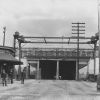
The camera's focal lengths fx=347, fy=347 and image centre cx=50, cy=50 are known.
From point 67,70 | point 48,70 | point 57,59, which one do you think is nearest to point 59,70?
point 67,70

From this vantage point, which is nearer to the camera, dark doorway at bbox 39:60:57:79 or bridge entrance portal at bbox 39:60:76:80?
bridge entrance portal at bbox 39:60:76:80

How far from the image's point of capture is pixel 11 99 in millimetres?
19703

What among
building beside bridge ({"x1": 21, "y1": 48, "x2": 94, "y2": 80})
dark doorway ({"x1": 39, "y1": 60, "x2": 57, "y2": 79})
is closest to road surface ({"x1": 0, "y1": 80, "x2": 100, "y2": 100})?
building beside bridge ({"x1": 21, "y1": 48, "x2": 94, "y2": 80})

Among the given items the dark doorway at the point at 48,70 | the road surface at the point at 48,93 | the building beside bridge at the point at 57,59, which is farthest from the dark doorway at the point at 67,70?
the road surface at the point at 48,93

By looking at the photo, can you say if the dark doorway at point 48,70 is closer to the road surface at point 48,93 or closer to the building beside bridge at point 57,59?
the building beside bridge at point 57,59

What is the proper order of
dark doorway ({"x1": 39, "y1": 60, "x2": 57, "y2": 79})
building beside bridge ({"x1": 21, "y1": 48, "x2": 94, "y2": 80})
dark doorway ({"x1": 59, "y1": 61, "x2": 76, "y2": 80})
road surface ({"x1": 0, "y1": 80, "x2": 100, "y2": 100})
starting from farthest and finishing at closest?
dark doorway ({"x1": 39, "y1": 60, "x2": 57, "y2": 79})
dark doorway ({"x1": 59, "y1": 61, "x2": 76, "y2": 80})
building beside bridge ({"x1": 21, "y1": 48, "x2": 94, "y2": 80})
road surface ({"x1": 0, "y1": 80, "x2": 100, "y2": 100})

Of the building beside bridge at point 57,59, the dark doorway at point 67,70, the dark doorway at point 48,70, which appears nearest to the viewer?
the building beside bridge at point 57,59

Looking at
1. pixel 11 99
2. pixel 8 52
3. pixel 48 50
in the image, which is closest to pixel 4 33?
pixel 48 50

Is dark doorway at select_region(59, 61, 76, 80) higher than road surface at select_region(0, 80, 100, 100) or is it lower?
higher

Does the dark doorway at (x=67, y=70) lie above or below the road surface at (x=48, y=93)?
above

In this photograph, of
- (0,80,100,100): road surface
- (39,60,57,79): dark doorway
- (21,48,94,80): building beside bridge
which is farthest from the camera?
(39,60,57,79): dark doorway

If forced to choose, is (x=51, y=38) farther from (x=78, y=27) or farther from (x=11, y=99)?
(x=11, y=99)

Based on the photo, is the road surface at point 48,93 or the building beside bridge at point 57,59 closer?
the road surface at point 48,93

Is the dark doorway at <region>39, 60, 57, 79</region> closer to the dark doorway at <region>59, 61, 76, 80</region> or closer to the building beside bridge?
the building beside bridge
